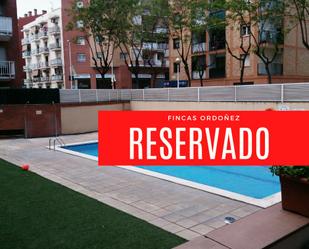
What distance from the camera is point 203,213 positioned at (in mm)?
6387

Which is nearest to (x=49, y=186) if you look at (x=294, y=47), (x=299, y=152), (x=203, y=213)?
(x=203, y=213)

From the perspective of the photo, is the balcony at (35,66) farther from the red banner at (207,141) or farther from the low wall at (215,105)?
the red banner at (207,141)

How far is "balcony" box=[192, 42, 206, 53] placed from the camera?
3625 cm

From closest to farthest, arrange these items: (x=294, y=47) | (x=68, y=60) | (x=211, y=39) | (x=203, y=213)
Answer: (x=203, y=213), (x=294, y=47), (x=211, y=39), (x=68, y=60)

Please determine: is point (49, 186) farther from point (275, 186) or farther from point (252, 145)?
point (275, 186)

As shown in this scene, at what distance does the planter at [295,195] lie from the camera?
4703 mm

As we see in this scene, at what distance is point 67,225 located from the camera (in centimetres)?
564

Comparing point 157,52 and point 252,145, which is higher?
point 157,52

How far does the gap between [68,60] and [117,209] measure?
4946 centimetres

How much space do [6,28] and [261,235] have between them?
21.2m

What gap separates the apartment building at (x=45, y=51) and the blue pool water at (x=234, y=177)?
46767 millimetres

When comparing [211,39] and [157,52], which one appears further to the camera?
[157,52]

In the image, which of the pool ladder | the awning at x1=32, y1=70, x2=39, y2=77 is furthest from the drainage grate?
the awning at x1=32, y1=70, x2=39, y2=77

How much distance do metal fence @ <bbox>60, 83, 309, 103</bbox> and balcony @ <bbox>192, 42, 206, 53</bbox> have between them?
53.0ft
